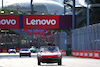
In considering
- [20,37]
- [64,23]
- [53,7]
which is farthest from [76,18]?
[53,7]

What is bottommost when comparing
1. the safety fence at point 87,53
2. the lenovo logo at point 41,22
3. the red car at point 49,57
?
the safety fence at point 87,53

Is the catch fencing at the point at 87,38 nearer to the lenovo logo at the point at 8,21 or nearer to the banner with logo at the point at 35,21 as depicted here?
the banner with logo at the point at 35,21

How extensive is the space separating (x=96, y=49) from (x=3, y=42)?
168ft

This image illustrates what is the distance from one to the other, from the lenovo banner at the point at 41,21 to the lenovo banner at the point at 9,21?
1.17m

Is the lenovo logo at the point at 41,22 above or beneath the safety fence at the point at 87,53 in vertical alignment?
above

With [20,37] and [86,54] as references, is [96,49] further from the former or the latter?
[20,37]

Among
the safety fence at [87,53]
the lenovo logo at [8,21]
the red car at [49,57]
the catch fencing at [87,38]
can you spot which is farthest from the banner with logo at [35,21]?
the red car at [49,57]

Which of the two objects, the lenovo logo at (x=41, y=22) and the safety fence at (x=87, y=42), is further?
the lenovo logo at (x=41, y=22)

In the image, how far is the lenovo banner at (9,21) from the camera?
184 feet

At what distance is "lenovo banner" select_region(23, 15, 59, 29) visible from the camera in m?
56.0

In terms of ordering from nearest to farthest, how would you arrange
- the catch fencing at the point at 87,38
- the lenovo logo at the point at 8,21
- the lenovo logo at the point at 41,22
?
the catch fencing at the point at 87,38, the lenovo logo at the point at 41,22, the lenovo logo at the point at 8,21

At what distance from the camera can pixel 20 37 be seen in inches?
3585

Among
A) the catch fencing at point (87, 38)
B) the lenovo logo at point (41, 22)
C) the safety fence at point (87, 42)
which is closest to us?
the safety fence at point (87, 42)

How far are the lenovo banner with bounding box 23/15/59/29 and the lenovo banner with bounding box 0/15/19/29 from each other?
1173 mm
